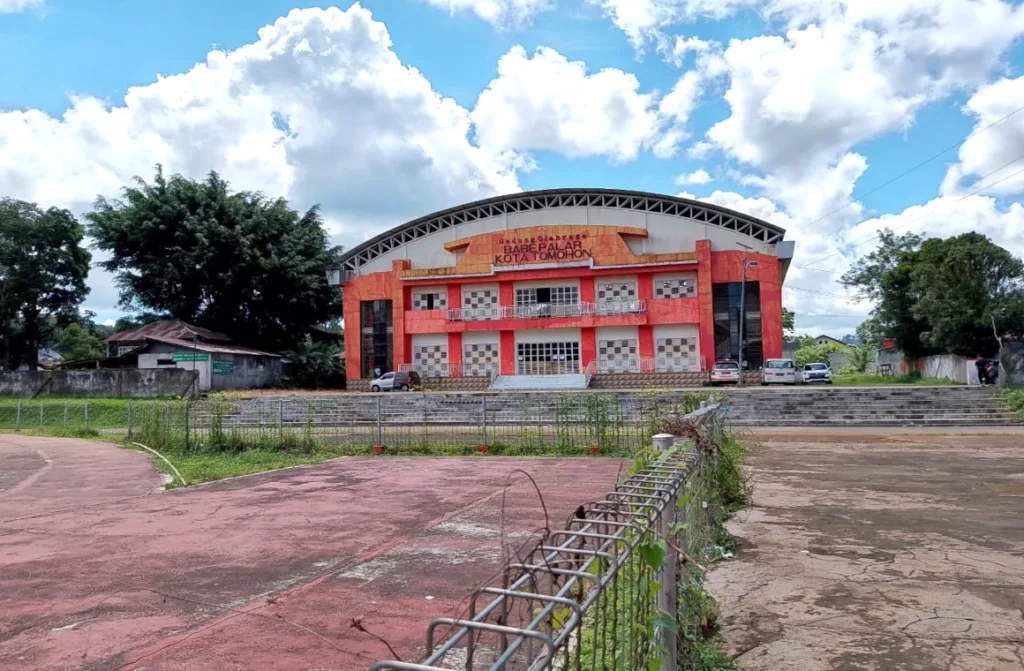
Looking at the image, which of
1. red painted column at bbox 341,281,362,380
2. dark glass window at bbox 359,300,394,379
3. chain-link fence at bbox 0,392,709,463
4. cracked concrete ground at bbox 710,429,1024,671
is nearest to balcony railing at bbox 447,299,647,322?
dark glass window at bbox 359,300,394,379

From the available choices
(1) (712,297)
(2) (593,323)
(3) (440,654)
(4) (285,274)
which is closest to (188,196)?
(4) (285,274)

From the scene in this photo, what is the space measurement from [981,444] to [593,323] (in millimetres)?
22912

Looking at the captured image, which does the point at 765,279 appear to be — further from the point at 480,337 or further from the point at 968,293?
the point at 480,337

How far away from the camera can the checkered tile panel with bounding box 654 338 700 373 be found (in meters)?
36.2

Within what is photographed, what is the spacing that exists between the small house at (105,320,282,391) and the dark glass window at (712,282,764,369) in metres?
25.9

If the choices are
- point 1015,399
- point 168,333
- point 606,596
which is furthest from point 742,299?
point 606,596

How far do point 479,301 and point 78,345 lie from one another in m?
30.7

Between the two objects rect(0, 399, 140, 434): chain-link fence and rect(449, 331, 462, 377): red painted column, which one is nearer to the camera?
rect(0, 399, 140, 434): chain-link fence

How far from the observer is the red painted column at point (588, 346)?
37.4 meters

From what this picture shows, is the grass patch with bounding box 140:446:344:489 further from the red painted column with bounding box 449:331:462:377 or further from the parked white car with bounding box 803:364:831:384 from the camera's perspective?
the parked white car with bounding box 803:364:831:384

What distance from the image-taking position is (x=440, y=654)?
1415mm

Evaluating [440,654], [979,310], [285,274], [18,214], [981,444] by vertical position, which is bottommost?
[981,444]

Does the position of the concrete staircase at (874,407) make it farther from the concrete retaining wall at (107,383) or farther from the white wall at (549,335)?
the concrete retaining wall at (107,383)

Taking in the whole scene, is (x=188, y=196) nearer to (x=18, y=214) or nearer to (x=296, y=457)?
(x=18, y=214)
